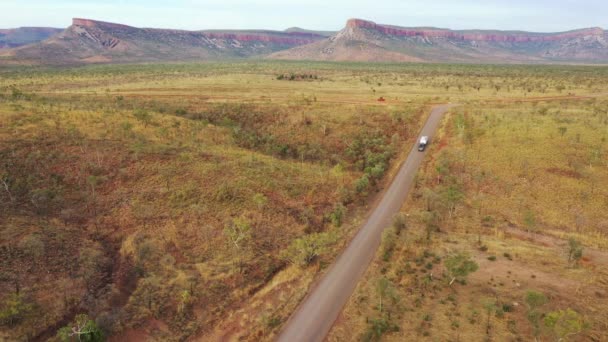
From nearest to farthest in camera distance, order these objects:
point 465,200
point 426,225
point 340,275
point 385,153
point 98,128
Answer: point 340,275, point 426,225, point 465,200, point 98,128, point 385,153

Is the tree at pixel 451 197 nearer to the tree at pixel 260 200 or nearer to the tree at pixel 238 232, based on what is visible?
the tree at pixel 260 200

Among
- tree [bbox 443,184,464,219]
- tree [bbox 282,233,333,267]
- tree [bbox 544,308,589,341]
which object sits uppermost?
tree [bbox 443,184,464,219]

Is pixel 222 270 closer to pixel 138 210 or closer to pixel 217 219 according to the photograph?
pixel 217 219

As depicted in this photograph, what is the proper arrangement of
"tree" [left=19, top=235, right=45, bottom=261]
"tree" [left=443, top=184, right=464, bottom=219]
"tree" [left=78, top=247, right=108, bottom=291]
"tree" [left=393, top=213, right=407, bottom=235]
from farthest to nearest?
"tree" [left=443, top=184, right=464, bottom=219], "tree" [left=393, top=213, right=407, bottom=235], "tree" [left=19, top=235, right=45, bottom=261], "tree" [left=78, top=247, right=108, bottom=291]

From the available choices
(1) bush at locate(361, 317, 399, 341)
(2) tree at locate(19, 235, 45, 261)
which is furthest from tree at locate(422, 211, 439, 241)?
(2) tree at locate(19, 235, 45, 261)

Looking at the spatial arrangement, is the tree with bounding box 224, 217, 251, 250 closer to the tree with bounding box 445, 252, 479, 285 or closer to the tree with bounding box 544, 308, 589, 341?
the tree with bounding box 445, 252, 479, 285

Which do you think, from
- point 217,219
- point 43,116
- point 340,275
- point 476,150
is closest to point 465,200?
point 476,150

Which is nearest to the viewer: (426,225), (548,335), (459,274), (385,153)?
(548,335)

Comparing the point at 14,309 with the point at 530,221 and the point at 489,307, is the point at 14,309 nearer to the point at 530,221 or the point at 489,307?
the point at 489,307
